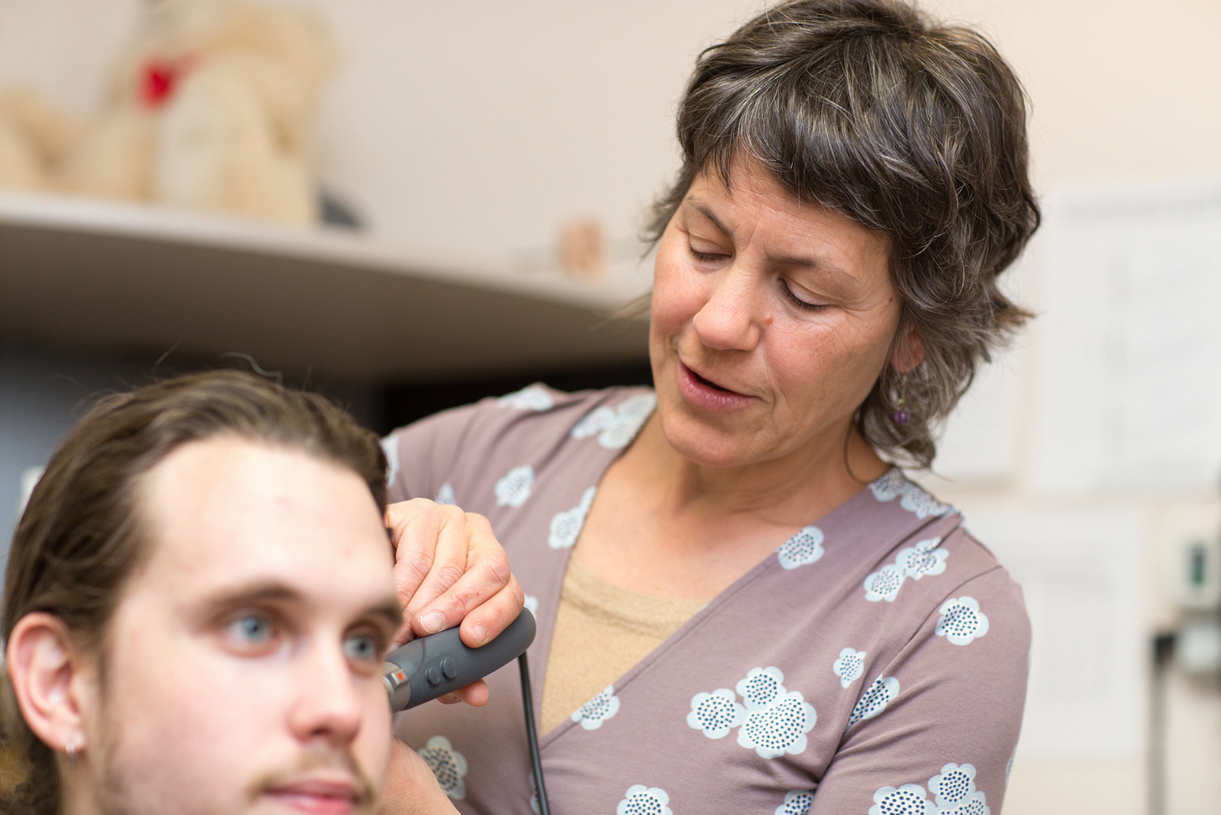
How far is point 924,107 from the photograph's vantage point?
2.88 feet

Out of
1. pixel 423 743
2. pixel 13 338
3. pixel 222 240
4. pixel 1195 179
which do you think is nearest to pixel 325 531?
pixel 423 743

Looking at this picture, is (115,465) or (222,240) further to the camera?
(222,240)

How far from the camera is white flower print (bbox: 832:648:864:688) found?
2.85ft

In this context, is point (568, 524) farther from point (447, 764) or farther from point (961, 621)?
point (961, 621)

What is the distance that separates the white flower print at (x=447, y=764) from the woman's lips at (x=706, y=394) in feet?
1.14

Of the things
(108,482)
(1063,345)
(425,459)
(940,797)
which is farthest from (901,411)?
(1063,345)

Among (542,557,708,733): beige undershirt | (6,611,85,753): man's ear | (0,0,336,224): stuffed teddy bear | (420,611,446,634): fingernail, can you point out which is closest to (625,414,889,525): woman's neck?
(542,557,708,733): beige undershirt

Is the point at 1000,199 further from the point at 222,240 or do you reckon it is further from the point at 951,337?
the point at 222,240

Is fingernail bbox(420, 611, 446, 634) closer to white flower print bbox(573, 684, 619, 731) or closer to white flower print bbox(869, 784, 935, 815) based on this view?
white flower print bbox(573, 684, 619, 731)

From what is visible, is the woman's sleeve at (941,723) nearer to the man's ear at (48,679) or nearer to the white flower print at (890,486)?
the white flower print at (890,486)

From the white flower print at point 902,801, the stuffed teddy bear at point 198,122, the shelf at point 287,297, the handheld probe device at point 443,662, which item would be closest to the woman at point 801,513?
the white flower print at point 902,801

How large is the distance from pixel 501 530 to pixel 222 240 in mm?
583

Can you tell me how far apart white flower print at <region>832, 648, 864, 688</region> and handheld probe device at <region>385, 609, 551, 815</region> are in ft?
0.79

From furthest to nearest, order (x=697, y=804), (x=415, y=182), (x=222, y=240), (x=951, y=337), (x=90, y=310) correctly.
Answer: (x=415, y=182)
(x=90, y=310)
(x=222, y=240)
(x=951, y=337)
(x=697, y=804)
